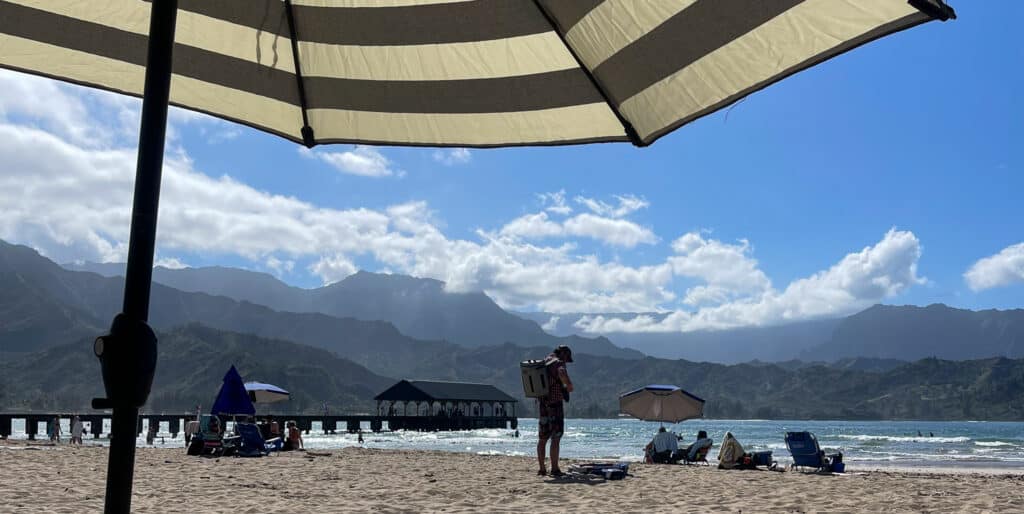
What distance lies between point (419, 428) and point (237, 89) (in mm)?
65490

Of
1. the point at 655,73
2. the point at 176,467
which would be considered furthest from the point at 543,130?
the point at 176,467

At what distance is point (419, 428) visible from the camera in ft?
219

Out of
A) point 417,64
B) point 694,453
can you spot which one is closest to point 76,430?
point 694,453

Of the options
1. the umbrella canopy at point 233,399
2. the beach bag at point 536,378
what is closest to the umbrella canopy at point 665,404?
the umbrella canopy at point 233,399

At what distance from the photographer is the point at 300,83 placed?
3.32 metres

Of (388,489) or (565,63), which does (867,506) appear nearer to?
(388,489)

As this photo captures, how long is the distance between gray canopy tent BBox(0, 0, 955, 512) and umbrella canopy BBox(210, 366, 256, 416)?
12910 millimetres

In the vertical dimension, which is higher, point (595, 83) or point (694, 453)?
point (595, 83)

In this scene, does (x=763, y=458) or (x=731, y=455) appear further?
(x=763, y=458)

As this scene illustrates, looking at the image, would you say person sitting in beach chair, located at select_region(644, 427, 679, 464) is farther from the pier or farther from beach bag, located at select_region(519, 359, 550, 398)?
the pier

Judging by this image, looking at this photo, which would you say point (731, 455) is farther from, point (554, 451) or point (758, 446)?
point (758, 446)

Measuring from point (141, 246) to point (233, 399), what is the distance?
1430 cm

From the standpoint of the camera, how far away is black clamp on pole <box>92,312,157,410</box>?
6.93 feet

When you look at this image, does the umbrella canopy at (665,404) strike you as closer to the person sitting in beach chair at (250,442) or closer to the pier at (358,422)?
the person sitting in beach chair at (250,442)
